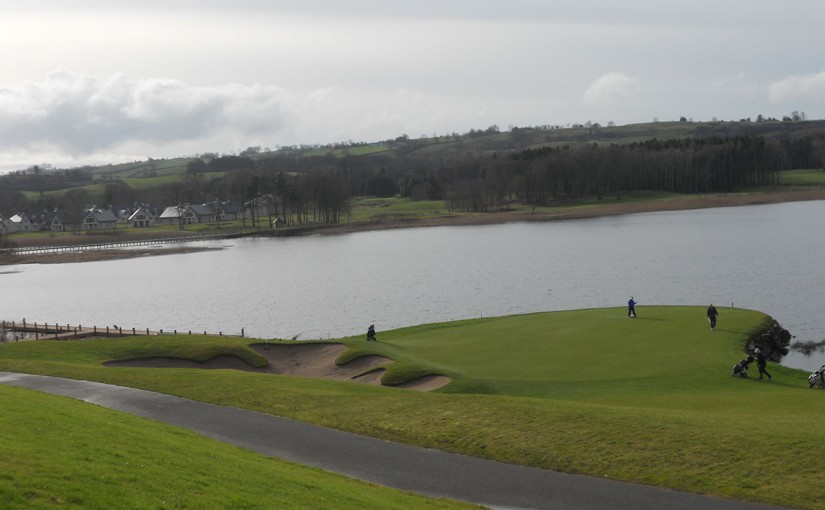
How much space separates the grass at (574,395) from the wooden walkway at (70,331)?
27.6ft

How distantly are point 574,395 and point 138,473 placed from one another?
59.6 feet

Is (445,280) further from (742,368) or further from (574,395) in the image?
(574,395)

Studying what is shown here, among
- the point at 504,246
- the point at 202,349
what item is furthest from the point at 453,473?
the point at 504,246

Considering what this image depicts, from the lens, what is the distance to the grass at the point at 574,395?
19.6 metres

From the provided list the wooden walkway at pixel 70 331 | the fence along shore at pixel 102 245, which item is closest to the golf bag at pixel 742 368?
the wooden walkway at pixel 70 331

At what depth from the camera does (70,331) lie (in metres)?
56.8

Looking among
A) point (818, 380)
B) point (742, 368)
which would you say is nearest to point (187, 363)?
point (742, 368)

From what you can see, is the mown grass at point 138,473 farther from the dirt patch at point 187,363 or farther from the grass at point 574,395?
the dirt patch at point 187,363

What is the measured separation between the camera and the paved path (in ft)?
58.9

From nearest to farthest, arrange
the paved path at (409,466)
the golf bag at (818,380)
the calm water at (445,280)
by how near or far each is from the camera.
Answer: the paved path at (409,466) → the golf bag at (818,380) → the calm water at (445,280)

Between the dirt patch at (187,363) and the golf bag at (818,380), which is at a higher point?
the dirt patch at (187,363)

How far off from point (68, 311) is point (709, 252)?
212 ft

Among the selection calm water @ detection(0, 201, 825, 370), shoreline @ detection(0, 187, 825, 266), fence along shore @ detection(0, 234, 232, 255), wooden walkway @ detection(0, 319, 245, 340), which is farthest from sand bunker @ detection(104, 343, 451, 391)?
shoreline @ detection(0, 187, 825, 266)

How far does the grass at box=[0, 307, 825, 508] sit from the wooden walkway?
27.6 feet
